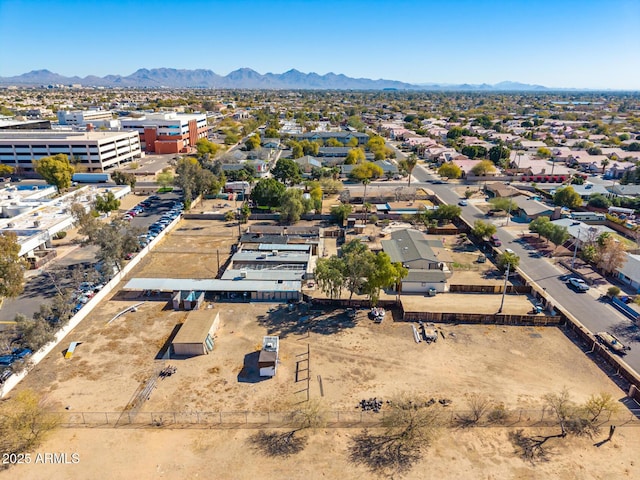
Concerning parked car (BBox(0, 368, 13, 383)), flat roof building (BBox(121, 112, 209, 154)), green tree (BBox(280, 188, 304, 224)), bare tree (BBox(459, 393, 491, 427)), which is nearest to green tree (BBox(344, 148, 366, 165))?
green tree (BBox(280, 188, 304, 224))

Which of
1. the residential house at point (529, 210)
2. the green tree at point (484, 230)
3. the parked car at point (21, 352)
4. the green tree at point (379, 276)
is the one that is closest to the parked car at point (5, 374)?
the parked car at point (21, 352)

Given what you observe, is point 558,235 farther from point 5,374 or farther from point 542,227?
point 5,374

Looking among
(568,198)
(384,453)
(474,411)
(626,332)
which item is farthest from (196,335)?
(568,198)

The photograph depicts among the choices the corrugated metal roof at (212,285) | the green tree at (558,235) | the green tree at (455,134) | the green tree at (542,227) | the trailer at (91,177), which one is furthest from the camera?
the green tree at (455,134)

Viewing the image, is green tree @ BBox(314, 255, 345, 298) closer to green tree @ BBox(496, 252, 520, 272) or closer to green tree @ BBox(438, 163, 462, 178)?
green tree @ BBox(496, 252, 520, 272)

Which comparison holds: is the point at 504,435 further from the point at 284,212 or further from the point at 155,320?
the point at 284,212

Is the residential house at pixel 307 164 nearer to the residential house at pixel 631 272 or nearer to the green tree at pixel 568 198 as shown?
the green tree at pixel 568 198

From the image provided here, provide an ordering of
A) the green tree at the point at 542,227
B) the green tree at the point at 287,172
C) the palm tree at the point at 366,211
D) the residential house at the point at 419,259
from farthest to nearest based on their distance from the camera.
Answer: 1. the green tree at the point at 287,172
2. the palm tree at the point at 366,211
3. the green tree at the point at 542,227
4. the residential house at the point at 419,259
